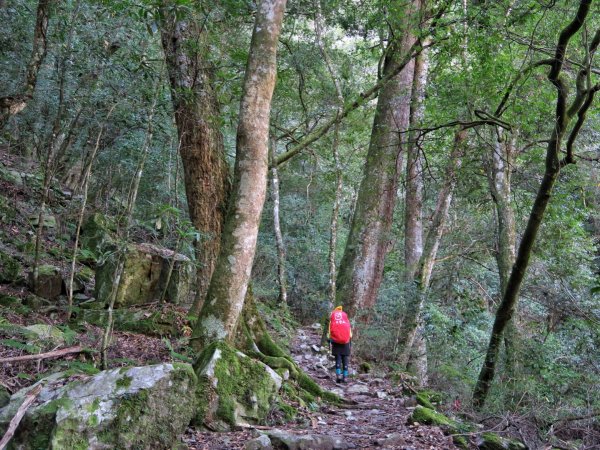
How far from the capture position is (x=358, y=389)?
873 centimetres

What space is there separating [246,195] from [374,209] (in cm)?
583

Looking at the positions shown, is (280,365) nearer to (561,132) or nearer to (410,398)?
(410,398)

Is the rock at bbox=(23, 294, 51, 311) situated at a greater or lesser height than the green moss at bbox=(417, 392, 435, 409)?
greater

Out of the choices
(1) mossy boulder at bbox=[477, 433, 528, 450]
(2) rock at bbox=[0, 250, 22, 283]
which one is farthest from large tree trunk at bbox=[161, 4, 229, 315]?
(1) mossy boulder at bbox=[477, 433, 528, 450]

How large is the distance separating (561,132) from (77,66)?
794cm

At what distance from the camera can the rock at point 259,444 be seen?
4355mm

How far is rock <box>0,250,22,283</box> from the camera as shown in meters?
8.17

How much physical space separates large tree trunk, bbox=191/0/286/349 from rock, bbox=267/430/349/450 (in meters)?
1.56

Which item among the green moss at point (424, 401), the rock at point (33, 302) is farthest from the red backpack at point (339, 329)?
the rock at point (33, 302)

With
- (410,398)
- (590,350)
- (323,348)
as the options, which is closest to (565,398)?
(590,350)

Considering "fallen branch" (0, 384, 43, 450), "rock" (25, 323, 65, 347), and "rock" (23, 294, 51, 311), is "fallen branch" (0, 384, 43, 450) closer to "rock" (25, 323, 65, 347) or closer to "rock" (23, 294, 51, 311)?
"rock" (25, 323, 65, 347)

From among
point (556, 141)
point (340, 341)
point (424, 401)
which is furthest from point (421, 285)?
point (556, 141)

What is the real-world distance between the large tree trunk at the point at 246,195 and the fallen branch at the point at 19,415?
2044 millimetres

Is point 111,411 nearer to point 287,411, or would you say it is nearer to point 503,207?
point 287,411
